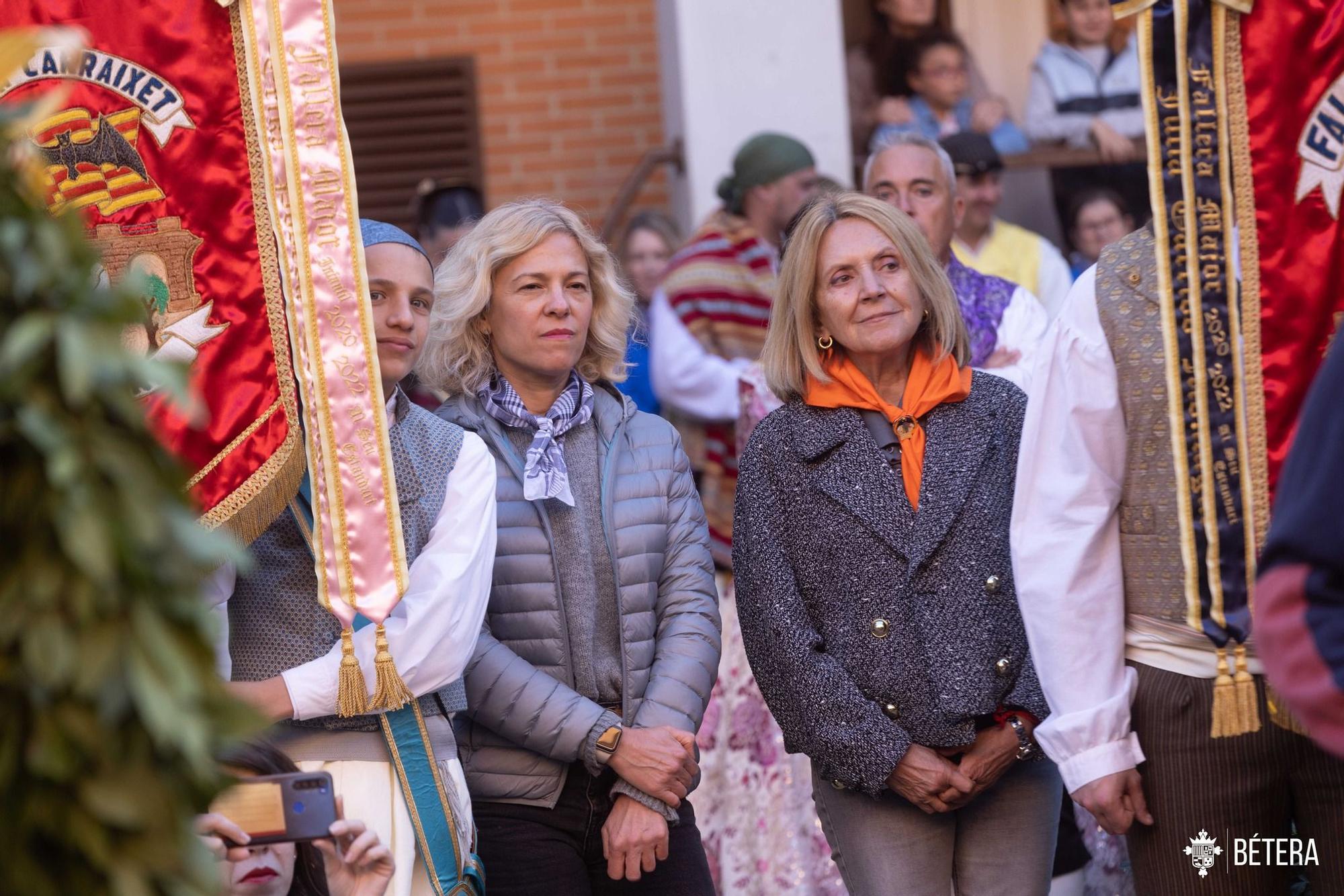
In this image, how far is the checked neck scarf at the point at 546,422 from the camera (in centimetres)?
332

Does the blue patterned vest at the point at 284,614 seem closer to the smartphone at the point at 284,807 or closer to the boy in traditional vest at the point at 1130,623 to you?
the smartphone at the point at 284,807

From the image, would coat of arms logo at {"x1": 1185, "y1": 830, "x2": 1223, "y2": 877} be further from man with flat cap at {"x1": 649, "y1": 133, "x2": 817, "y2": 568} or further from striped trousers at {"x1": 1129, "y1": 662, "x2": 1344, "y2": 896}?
man with flat cap at {"x1": 649, "y1": 133, "x2": 817, "y2": 568}

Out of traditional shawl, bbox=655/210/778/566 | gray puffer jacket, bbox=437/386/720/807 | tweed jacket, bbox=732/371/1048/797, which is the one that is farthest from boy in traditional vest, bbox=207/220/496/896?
traditional shawl, bbox=655/210/778/566

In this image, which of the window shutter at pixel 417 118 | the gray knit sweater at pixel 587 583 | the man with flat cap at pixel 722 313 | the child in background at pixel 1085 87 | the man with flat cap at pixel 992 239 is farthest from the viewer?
the window shutter at pixel 417 118

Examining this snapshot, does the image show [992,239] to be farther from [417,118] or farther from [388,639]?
[388,639]

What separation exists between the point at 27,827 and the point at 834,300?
2.33 meters

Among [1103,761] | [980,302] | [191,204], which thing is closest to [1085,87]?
[980,302]

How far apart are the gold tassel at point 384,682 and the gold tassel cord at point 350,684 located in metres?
0.02

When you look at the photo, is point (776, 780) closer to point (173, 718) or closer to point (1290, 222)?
point (1290, 222)

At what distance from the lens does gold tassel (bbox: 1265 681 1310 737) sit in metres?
2.70

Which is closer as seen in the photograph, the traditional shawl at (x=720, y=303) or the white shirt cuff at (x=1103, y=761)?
the white shirt cuff at (x=1103, y=761)

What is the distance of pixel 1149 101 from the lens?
2828mm

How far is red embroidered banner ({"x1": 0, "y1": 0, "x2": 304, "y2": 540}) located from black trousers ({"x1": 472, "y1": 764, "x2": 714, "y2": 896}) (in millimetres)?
865

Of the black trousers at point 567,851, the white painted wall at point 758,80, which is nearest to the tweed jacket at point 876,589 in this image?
the black trousers at point 567,851
